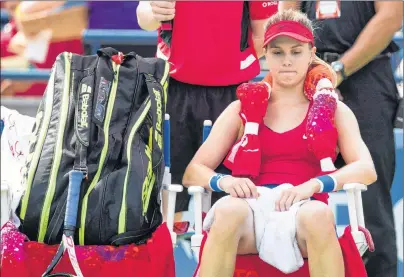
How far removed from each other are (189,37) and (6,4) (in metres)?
2.93

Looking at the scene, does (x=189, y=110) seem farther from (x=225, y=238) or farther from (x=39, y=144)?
(x=225, y=238)

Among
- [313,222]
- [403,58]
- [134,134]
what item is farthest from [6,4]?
[313,222]

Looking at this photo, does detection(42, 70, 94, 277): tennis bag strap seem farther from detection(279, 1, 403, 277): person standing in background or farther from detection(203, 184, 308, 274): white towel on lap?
detection(279, 1, 403, 277): person standing in background

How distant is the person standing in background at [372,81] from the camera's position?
3.79m

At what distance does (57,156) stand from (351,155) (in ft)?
3.15

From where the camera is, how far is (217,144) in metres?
3.30

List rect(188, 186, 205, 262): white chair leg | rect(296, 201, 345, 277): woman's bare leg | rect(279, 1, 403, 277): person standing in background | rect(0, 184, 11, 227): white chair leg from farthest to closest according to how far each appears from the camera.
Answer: rect(279, 1, 403, 277): person standing in background → rect(188, 186, 205, 262): white chair leg → rect(0, 184, 11, 227): white chair leg → rect(296, 201, 345, 277): woman's bare leg

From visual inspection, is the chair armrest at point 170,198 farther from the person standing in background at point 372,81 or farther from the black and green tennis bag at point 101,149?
the person standing in background at point 372,81

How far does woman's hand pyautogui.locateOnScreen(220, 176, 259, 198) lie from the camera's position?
3055 millimetres

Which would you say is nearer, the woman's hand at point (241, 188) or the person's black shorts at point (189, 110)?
the woman's hand at point (241, 188)

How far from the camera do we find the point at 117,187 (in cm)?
307

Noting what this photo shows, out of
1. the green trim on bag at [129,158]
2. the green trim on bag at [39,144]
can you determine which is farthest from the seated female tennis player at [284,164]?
the green trim on bag at [39,144]

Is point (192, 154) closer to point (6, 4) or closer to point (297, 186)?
point (297, 186)

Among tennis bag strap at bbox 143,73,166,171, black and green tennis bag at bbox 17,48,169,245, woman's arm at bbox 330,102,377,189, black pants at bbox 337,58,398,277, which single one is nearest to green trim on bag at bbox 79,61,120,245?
black and green tennis bag at bbox 17,48,169,245
